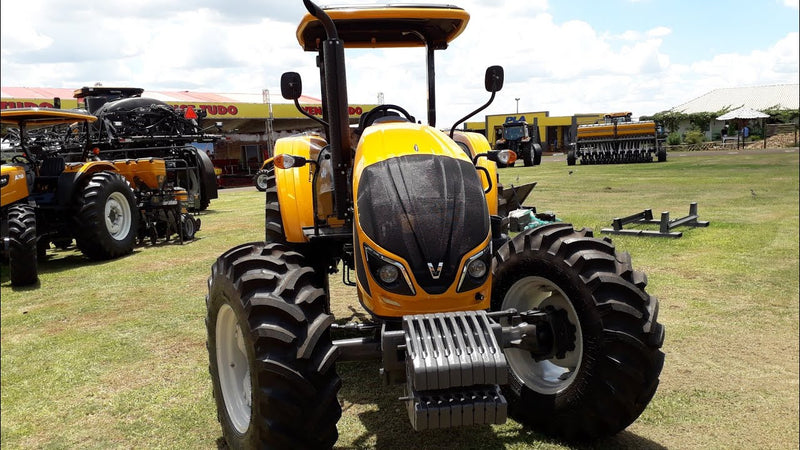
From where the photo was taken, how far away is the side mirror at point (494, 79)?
392 centimetres

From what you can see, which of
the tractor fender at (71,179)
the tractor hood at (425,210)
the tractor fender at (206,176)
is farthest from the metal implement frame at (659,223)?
the tractor fender at (206,176)

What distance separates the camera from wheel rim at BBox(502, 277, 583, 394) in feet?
11.5

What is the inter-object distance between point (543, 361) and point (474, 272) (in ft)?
3.28

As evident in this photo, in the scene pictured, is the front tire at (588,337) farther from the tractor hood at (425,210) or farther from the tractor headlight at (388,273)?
the tractor headlight at (388,273)

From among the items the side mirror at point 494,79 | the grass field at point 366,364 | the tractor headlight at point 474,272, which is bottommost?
the grass field at point 366,364

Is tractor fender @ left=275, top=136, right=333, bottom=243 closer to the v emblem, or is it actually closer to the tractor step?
the v emblem

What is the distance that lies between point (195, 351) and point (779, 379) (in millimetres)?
4308

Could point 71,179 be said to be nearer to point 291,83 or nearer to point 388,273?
point 291,83

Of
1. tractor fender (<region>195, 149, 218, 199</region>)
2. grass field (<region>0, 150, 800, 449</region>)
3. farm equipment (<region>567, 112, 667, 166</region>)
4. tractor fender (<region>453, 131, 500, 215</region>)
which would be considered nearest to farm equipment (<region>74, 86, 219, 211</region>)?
tractor fender (<region>195, 149, 218, 199</region>)

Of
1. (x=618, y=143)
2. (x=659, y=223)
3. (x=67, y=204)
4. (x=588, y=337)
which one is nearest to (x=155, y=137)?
(x=67, y=204)

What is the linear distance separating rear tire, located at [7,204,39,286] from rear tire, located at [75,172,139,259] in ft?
3.87

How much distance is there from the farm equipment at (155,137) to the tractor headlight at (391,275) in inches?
460

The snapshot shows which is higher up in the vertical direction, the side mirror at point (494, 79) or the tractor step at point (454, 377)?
the side mirror at point (494, 79)

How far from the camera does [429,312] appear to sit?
10.3 feet
